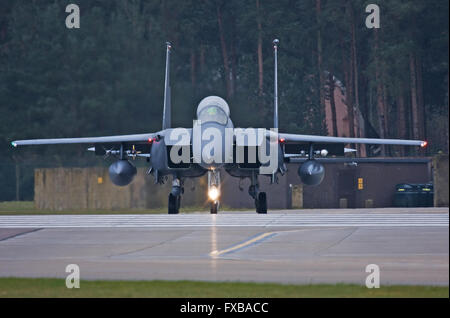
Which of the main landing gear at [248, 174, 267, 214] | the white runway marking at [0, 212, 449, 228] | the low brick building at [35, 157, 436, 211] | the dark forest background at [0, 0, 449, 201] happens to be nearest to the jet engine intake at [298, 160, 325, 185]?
the white runway marking at [0, 212, 449, 228]

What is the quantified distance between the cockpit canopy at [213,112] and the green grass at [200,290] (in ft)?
40.7

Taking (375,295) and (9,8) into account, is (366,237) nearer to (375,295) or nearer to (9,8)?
(375,295)

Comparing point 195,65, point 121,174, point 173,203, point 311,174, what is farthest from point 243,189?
point 195,65

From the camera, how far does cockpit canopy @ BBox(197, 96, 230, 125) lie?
88.9ft

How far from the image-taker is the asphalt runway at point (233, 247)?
54.4 ft

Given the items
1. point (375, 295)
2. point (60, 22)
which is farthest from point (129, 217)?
point (60, 22)

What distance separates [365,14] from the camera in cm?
6550

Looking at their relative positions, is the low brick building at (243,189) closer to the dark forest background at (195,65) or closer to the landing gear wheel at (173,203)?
the dark forest background at (195,65)

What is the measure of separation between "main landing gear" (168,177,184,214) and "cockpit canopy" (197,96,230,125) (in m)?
2.80

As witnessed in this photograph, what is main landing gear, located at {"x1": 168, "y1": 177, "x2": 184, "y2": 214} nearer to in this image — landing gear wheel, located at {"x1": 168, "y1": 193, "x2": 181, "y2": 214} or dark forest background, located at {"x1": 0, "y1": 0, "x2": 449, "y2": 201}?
landing gear wheel, located at {"x1": 168, "y1": 193, "x2": 181, "y2": 214}

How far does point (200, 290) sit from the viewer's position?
14188 millimetres

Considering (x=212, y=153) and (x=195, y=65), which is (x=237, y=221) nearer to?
(x=212, y=153)

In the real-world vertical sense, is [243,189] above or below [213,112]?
below

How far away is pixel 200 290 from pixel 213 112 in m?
13.5
